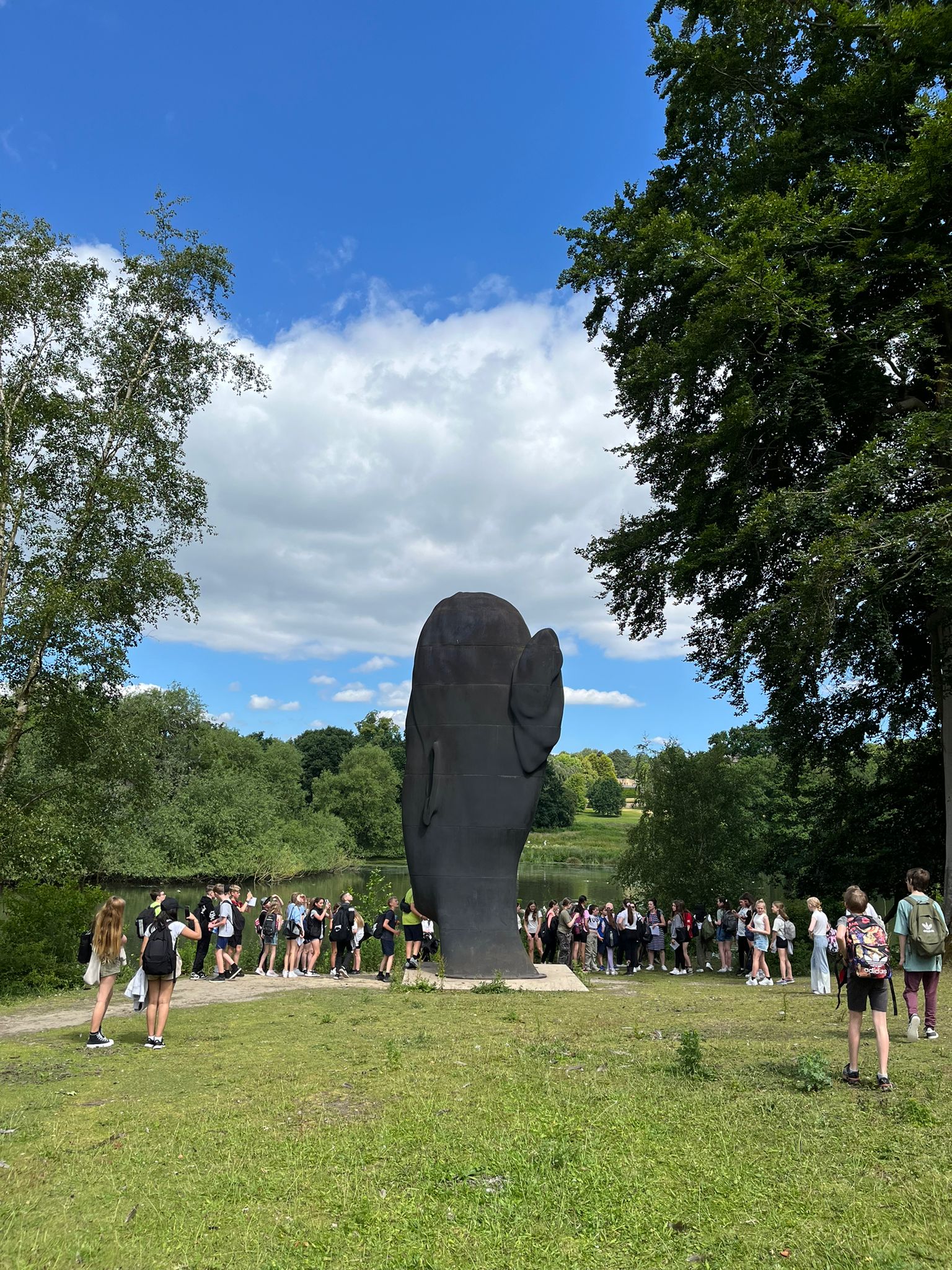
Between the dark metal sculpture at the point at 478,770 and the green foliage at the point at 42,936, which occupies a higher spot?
the dark metal sculpture at the point at 478,770

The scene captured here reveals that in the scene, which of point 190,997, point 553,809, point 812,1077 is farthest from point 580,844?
point 812,1077

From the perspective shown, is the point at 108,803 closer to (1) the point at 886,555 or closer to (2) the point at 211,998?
(2) the point at 211,998

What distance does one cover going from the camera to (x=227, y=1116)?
19.1 ft

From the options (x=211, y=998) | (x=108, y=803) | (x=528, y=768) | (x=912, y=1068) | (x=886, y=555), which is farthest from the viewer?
(x=108, y=803)

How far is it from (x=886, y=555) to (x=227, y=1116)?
11402mm

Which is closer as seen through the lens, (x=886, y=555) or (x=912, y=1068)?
(x=912, y=1068)

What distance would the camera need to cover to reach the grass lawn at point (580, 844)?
237 feet

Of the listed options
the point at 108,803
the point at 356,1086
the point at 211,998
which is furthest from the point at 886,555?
the point at 108,803

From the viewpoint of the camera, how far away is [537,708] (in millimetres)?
14617

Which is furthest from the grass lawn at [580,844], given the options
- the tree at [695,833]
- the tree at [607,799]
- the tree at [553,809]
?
the tree at [695,833]

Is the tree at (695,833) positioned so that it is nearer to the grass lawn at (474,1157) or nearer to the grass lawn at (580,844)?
the grass lawn at (474,1157)

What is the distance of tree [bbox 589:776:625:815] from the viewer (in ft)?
430

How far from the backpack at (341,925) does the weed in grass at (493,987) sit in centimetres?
297

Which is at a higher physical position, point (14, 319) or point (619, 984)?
point (14, 319)
